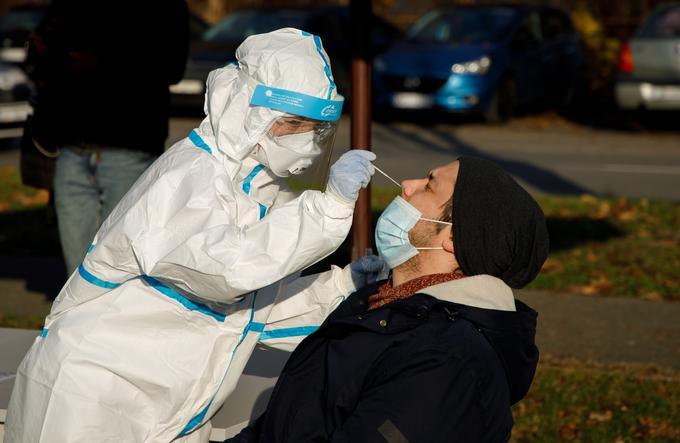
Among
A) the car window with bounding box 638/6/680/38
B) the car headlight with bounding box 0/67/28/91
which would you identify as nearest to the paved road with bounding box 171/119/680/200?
the car window with bounding box 638/6/680/38

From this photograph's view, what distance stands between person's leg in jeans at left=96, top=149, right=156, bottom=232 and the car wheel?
35.0ft

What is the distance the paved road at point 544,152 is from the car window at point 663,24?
1384 millimetres

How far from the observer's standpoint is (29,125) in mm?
5441

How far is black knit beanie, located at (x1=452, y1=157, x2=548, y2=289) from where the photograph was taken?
277cm

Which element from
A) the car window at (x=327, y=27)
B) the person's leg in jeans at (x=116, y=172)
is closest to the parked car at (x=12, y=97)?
the car window at (x=327, y=27)

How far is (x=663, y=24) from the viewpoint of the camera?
1469 centimetres

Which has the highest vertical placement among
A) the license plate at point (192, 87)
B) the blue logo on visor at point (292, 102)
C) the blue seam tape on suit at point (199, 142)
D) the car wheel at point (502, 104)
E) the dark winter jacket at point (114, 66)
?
→ the blue logo on visor at point (292, 102)

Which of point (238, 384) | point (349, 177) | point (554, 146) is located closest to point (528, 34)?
point (554, 146)

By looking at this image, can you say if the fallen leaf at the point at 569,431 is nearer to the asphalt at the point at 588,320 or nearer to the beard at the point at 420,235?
the asphalt at the point at 588,320

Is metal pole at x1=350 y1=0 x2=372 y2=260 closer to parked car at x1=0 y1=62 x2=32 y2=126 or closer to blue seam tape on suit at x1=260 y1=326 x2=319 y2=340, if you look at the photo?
blue seam tape on suit at x1=260 y1=326 x2=319 y2=340

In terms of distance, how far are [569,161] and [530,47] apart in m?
4.10

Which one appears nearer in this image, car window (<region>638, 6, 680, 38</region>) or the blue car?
car window (<region>638, 6, 680, 38</region>)

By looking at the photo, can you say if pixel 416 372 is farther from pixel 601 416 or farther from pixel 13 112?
pixel 13 112

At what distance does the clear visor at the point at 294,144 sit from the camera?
9.82 ft
